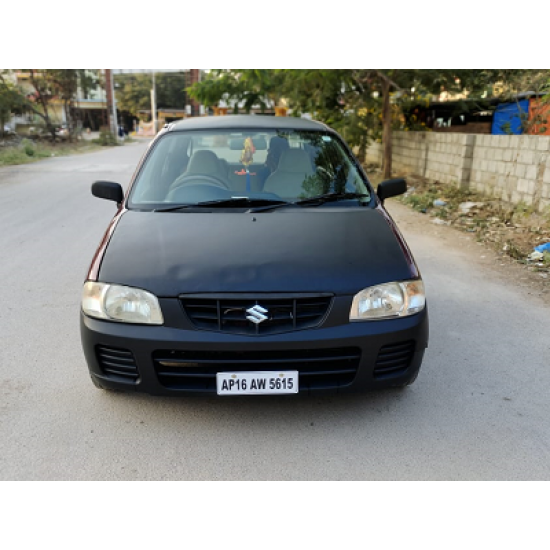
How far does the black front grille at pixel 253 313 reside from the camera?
2562mm

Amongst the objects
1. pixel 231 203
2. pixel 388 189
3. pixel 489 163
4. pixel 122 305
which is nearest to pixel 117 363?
pixel 122 305

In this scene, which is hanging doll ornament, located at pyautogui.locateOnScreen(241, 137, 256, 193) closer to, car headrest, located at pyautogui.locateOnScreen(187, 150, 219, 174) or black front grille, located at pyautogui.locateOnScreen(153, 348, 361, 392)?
car headrest, located at pyautogui.locateOnScreen(187, 150, 219, 174)

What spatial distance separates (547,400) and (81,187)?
11219 mm

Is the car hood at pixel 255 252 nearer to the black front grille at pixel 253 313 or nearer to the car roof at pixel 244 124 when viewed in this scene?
the black front grille at pixel 253 313

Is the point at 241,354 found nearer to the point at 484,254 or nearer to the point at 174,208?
the point at 174,208

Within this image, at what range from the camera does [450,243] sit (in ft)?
23.7

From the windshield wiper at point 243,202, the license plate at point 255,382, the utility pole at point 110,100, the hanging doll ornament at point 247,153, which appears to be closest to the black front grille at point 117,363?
the license plate at point 255,382

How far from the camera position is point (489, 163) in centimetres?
879

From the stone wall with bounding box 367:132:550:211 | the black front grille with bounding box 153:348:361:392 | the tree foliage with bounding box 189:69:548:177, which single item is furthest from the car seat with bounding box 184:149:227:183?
the tree foliage with bounding box 189:69:548:177

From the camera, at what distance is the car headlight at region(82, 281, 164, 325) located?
8.56 ft

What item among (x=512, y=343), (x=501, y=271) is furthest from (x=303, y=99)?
(x=512, y=343)

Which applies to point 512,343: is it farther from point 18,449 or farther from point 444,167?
point 444,167

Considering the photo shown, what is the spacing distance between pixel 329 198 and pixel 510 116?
10.6m

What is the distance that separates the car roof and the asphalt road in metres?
1.79
